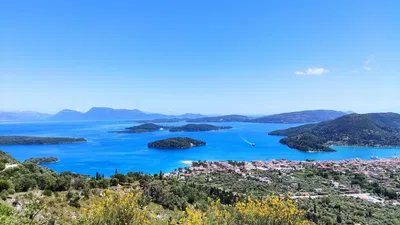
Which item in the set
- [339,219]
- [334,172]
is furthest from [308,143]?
[339,219]

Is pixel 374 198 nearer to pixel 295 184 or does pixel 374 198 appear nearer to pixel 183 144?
pixel 295 184

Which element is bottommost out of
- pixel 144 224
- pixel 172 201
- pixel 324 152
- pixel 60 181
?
pixel 324 152

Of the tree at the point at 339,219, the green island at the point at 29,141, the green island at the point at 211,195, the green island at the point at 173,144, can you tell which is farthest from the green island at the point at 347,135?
the green island at the point at 29,141

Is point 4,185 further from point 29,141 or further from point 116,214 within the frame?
point 29,141

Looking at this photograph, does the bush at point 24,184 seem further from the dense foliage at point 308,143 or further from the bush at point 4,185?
the dense foliage at point 308,143

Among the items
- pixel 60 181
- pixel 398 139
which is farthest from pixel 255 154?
pixel 60 181

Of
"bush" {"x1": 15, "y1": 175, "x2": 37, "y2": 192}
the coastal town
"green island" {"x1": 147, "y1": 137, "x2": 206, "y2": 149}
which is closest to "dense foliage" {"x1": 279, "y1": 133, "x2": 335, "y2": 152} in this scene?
the coastal town

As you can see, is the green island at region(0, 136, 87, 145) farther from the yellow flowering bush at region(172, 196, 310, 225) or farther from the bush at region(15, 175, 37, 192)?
the yellow flowering bush at region(172, 196, 310, 225)
